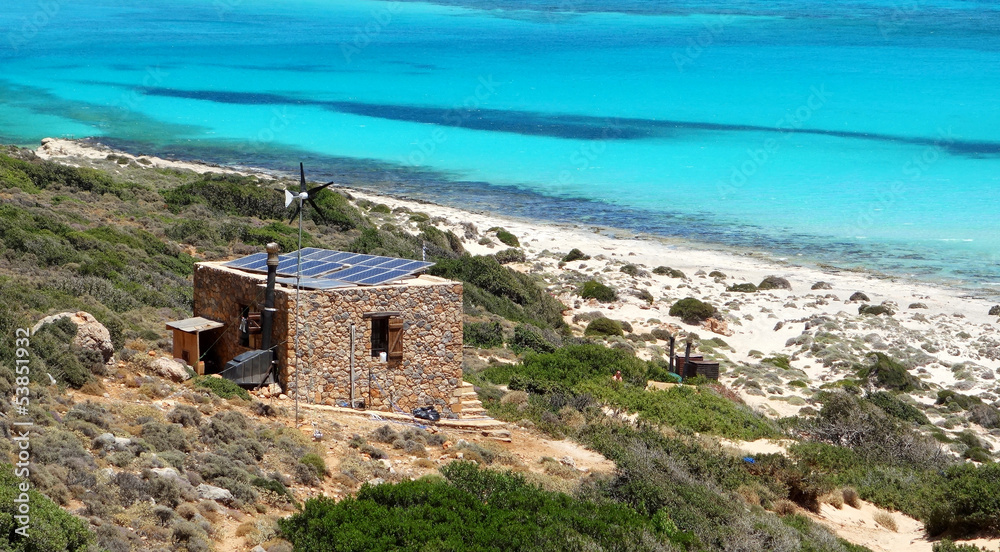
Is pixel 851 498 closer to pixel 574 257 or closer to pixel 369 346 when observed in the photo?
pixel 369 346

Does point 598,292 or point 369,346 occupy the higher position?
point 369,346

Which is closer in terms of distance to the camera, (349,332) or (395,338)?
(349,332)

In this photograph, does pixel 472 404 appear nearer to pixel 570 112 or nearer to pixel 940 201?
pixel 940 201

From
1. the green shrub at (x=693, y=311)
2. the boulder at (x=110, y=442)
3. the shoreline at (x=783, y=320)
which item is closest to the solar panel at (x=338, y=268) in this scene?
the boulder at (x=110, y=442)

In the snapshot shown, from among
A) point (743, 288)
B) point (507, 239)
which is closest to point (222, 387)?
point (743, 288)

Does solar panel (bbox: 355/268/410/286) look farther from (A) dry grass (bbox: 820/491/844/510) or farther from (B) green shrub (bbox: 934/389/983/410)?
(B) green shrub (bbox: 934/389/983/410)

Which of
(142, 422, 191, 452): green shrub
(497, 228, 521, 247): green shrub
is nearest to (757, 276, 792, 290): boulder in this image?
(497, 228, 521, 247): green shrub
